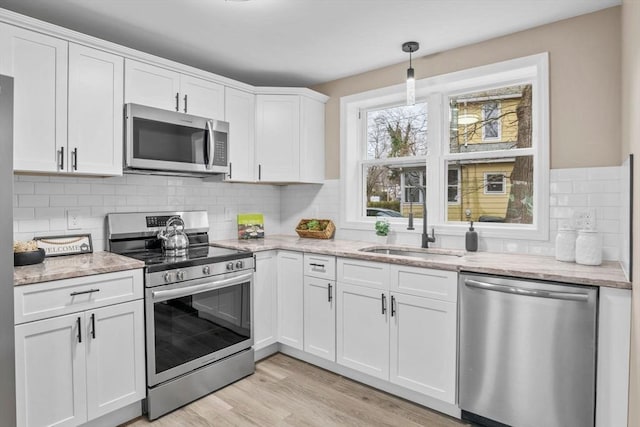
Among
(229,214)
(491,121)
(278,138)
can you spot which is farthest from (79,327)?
(491,121)

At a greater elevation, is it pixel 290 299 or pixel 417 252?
pixel 417 252

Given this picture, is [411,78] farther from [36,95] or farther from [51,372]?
[51,372]

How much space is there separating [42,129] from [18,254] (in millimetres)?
718

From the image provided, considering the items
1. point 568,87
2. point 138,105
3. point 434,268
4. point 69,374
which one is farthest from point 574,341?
point 138,105

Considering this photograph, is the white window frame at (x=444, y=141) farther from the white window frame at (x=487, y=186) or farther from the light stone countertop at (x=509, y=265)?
the light stone countertop at (x=509, y=265)

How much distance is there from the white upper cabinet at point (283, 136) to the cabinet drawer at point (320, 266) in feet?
2.88

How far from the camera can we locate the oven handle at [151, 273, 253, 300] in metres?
2.29

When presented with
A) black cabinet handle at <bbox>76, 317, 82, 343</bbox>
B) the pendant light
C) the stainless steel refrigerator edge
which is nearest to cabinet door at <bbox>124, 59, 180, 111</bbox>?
the stainless steel refrigerator edge

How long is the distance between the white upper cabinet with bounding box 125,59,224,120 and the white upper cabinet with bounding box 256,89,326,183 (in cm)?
45

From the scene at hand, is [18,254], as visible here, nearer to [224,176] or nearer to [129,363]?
[129,363]

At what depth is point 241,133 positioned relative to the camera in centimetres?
324

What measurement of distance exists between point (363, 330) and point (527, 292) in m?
1.11

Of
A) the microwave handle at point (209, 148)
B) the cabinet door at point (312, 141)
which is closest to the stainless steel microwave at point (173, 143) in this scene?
the microwave handle at point (209, 148)

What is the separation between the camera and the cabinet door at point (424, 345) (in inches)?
87.9
